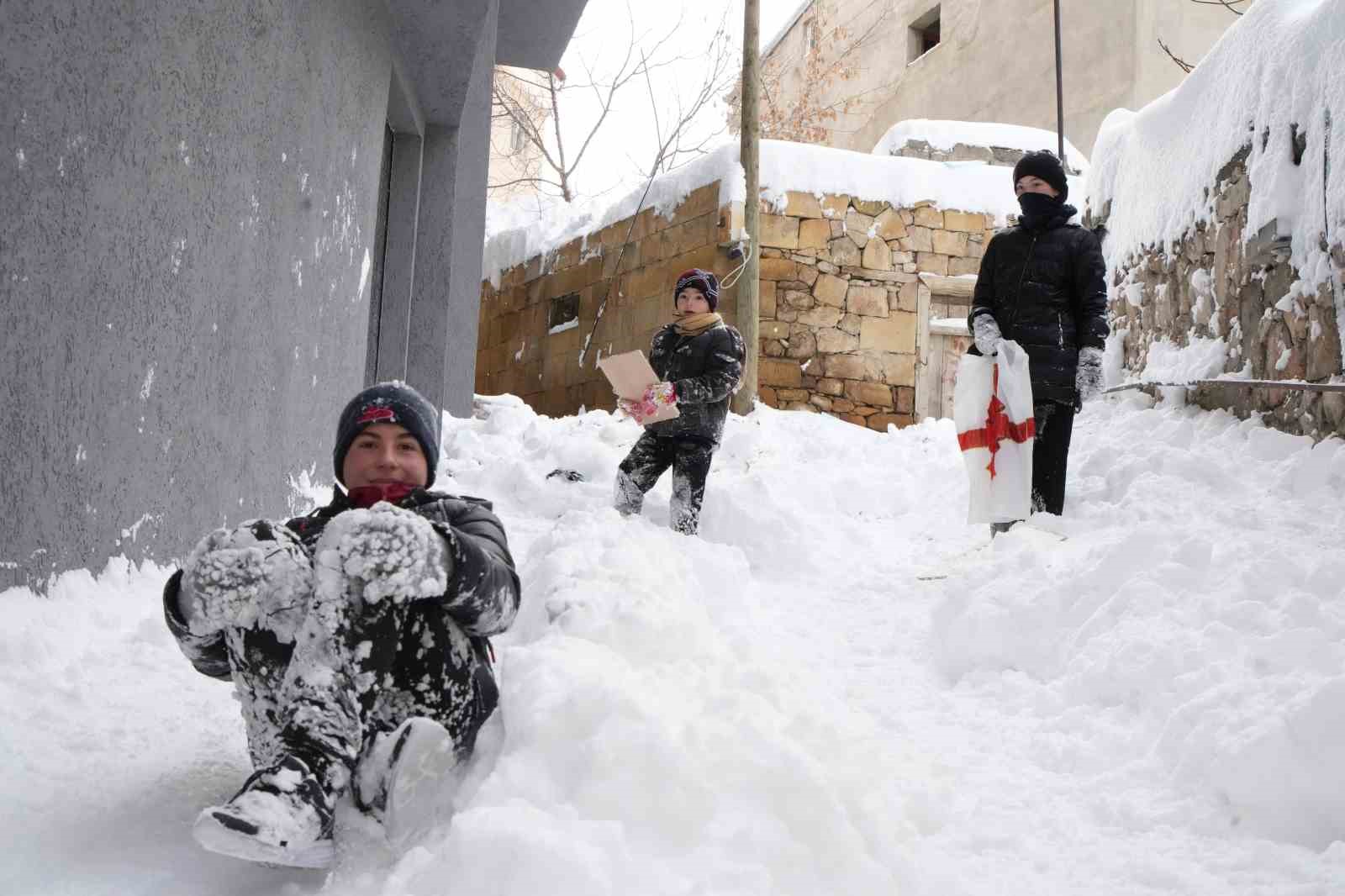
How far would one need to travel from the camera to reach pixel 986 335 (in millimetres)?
4762

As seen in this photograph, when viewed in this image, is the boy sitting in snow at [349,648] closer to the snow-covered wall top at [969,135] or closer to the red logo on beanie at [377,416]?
the red logo on beanie at [377,416]

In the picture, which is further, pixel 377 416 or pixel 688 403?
pixel 688 403

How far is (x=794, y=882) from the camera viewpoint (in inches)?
67.4

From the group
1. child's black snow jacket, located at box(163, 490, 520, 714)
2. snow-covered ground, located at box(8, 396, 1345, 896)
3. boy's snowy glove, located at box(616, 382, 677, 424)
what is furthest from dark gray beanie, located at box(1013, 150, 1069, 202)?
child's black snow jacket, located at box(163, 490, 520, 714)

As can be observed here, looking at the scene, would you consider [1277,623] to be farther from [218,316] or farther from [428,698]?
[218,316]

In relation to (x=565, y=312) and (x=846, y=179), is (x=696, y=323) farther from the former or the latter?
(x=565, y=312)

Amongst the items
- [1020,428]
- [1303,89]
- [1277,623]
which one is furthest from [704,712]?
[1303,89]

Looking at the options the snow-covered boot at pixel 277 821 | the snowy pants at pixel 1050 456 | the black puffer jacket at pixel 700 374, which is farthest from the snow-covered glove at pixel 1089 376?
the snow-covered boot at pixel 277 821

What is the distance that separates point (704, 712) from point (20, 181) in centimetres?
183

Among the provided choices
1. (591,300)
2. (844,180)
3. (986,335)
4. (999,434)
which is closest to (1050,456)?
(999,434)

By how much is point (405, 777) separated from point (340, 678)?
214mm

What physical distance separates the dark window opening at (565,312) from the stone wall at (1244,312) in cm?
712

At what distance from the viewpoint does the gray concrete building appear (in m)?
2.37

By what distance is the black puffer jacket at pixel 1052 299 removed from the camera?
466 centimetres
